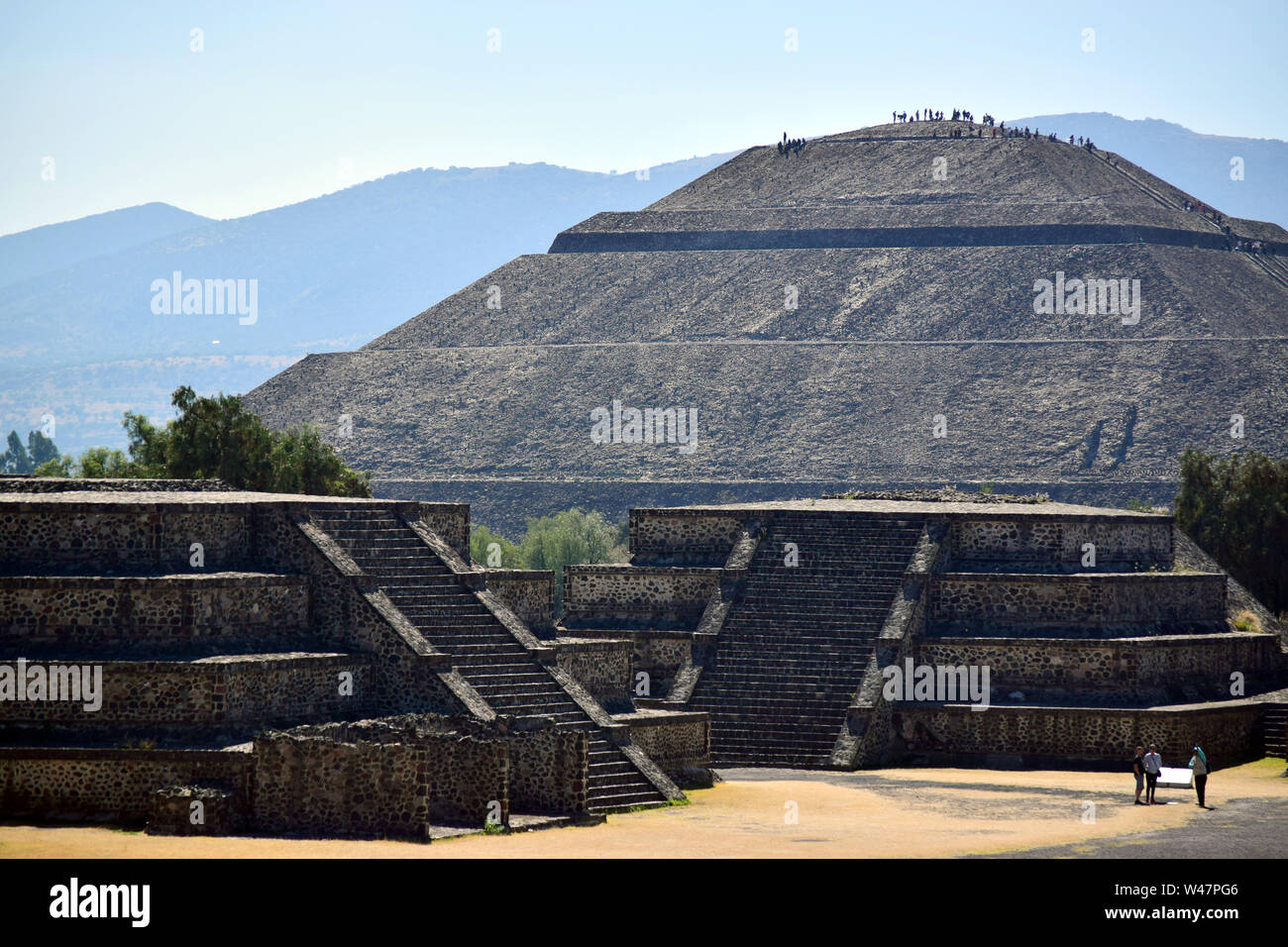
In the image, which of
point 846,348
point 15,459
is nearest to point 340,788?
point 846,348

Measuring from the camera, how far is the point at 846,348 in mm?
125312

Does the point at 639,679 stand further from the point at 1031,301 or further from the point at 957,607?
the point at 1031,301

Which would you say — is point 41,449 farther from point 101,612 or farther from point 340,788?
point 340,788

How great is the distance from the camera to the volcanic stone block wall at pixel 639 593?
46406 millimetres

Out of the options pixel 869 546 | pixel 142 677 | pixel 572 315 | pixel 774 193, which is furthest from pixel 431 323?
pixel 142 677

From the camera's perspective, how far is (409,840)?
96.9ft

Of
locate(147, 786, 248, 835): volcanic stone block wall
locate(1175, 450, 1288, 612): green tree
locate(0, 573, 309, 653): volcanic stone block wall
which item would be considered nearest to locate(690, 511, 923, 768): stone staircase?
locate(0, 573, 309, 653): volcanic stone block wall

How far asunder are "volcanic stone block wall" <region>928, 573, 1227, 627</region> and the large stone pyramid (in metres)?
60.1

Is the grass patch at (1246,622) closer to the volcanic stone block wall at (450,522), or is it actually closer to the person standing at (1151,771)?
the person standing at (1151,771)

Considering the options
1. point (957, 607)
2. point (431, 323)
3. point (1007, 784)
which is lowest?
point (1007, 784)

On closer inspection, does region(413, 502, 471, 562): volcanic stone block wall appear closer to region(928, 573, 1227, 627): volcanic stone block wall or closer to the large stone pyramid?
region(928, 573, 1227, 627): volcanic stone block wall

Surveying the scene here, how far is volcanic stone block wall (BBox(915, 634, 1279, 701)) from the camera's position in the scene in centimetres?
4288

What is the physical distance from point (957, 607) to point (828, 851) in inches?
631

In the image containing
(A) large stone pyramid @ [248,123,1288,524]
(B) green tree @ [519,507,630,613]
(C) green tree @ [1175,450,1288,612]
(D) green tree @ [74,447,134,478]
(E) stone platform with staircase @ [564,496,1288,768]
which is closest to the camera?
(E) stone platform with staircase @ [564,496,1288,768]
